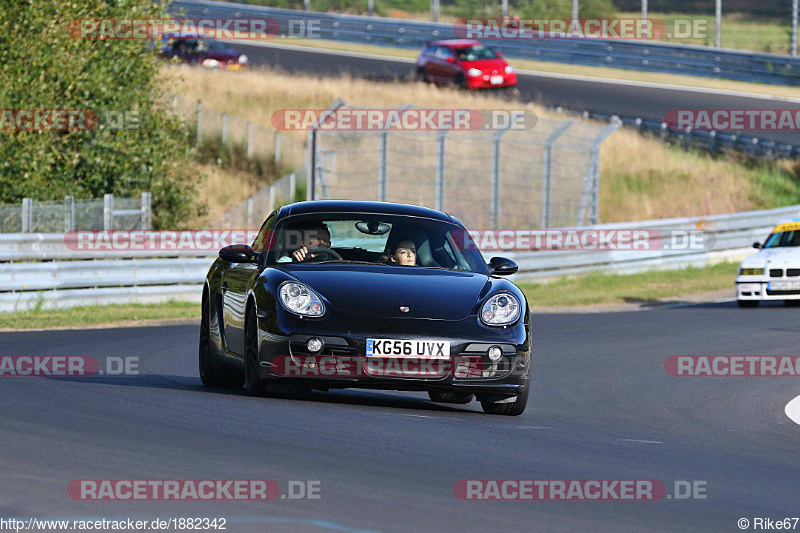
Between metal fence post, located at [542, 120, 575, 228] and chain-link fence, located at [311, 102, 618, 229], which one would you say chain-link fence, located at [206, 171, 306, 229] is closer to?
chain-link fence, located at [311, 102, 618, 229]

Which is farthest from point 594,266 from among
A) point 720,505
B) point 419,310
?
point 720,505

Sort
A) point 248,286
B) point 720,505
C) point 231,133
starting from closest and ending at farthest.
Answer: point 720,505 → point 248,286 → point 231,133

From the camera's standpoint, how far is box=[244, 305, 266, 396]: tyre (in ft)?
30.5

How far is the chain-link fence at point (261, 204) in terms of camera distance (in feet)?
99.6

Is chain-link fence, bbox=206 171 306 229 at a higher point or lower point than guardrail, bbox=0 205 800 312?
lower

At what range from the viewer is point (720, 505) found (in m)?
Answer: 6.28

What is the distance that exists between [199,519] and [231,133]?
3113 cm

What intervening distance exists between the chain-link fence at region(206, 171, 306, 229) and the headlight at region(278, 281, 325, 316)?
20342 mm

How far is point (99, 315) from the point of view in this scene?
63.4 ft

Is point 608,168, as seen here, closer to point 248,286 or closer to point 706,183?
point 706,183

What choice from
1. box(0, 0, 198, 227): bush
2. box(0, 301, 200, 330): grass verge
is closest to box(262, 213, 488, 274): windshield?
box(0, 301, 200, 330): grass verge

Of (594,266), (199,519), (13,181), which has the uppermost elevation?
(199,519)

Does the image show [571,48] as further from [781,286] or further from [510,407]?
[510,407]

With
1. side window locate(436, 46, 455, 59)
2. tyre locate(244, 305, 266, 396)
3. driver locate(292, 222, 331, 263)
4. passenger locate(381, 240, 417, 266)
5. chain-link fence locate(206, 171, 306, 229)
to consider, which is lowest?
chain-link fence locate(206, 171, 306, 229)
